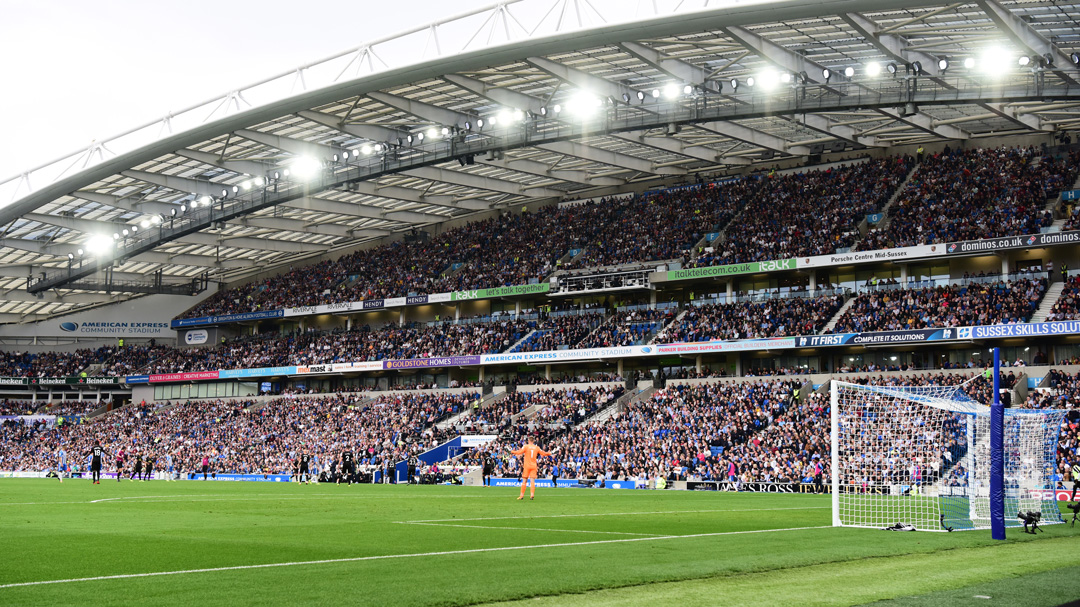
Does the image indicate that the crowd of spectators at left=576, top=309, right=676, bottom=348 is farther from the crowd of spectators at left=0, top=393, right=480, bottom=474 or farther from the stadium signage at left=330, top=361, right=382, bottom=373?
the stadium signage at left=330, top=361, right=382, bottom=373

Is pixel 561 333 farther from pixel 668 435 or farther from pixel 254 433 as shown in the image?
pixel 254 433

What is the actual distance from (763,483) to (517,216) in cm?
3752

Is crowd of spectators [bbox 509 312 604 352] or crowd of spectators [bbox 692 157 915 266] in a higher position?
crowd of spectators [bbox 692 157 915 266]

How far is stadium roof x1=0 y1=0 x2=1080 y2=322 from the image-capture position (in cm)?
3519

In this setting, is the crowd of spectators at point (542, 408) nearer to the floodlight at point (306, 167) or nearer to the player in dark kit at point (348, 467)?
the player in dark kit at point (348, 467)

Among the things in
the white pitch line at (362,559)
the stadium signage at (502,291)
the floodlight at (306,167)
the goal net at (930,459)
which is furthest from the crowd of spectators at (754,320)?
the white pitch line at (362,559)

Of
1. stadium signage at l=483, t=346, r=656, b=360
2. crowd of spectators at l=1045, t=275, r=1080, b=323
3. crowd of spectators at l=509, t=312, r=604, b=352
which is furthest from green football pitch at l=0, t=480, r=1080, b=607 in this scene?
crowd of spectators at l=509, t=312, r=604, b=352

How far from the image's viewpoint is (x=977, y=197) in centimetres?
4875

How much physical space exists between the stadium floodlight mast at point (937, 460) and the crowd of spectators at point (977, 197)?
2680 centimetres

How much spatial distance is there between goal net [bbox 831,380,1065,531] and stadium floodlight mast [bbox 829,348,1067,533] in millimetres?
22

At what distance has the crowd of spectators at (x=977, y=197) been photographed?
4653 centimetres

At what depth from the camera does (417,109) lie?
4462 cm

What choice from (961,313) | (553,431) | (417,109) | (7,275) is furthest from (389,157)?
(7,275)

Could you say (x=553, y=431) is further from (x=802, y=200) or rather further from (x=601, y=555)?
(x=601, y=555)
